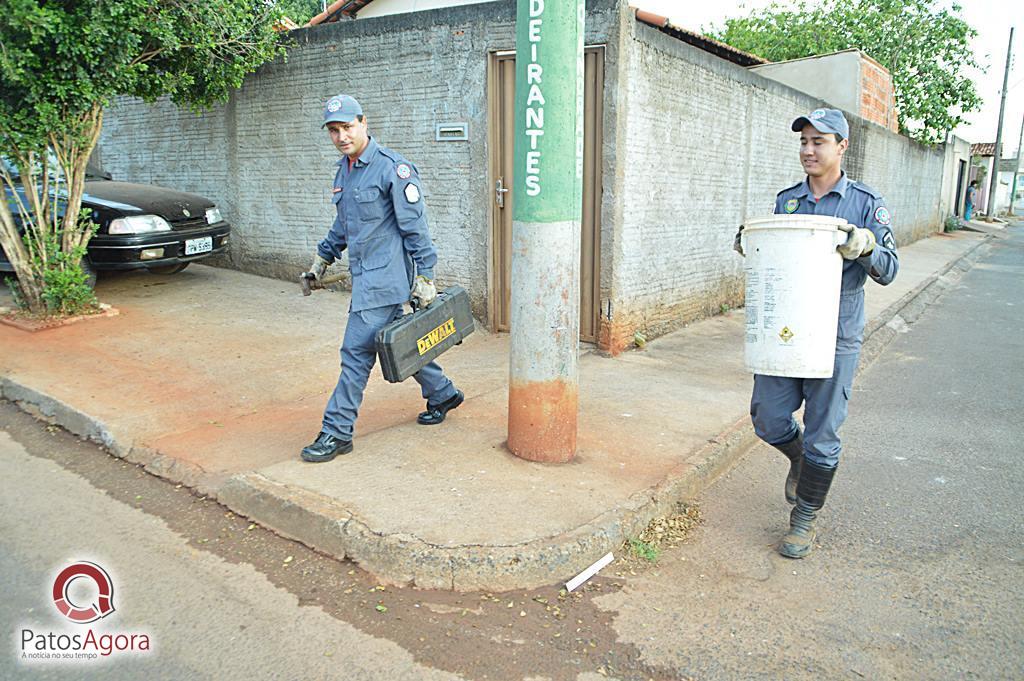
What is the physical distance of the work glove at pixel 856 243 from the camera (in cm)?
324

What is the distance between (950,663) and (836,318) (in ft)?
4.48

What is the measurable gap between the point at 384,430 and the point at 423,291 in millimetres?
971

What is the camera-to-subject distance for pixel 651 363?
6641mm

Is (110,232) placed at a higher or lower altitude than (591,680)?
higher

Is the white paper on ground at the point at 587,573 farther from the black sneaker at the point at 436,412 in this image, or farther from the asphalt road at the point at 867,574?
the black sneaker at the point at 436,412

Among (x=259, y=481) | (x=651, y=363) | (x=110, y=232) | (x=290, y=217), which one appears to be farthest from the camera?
(x=290, y=217)

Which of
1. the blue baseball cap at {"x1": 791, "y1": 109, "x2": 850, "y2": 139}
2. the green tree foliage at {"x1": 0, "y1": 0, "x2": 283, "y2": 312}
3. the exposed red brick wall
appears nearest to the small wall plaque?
the green tree foliage at {"x1": 0, "y1": 0, "x2": 283, "y2": 312}

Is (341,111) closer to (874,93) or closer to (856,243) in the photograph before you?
(856,243)

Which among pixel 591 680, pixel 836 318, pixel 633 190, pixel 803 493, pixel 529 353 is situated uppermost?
pixel 633 190

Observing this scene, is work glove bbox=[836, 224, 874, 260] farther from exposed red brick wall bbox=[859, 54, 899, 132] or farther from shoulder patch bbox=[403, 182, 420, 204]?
exposed red brick wall bbox=[859, 54, 899, 132]

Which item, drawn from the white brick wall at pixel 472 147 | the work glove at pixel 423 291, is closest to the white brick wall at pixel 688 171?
the white brick wall at pixel 472 147

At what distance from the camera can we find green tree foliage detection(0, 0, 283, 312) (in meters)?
6.05

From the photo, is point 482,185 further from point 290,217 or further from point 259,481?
point 259,481

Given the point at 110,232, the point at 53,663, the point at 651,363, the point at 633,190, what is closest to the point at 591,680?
the point at 53,663
